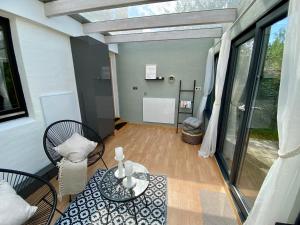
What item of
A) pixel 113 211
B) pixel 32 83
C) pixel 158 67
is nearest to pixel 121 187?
pixel 113 211

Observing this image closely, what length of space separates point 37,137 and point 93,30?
1853mm

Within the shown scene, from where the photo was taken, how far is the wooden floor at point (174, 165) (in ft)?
5.01

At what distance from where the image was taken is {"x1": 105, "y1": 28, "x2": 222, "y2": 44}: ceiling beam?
2.60 meters

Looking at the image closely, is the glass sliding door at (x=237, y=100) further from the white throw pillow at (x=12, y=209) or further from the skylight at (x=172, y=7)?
the white throw pillow at (x=12, y=209)

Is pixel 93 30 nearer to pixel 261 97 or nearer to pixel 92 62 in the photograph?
pixel 92 62

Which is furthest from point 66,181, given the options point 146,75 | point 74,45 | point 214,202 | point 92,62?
point 146,75

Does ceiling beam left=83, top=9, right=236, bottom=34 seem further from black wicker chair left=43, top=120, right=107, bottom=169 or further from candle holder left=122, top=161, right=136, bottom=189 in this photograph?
candle holder left=122, top=161, right=136, bottom=189

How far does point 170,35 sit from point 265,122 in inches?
90.4

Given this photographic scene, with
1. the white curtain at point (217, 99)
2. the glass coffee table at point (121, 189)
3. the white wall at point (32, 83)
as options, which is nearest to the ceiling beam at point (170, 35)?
the white curtain at point (217, 99)

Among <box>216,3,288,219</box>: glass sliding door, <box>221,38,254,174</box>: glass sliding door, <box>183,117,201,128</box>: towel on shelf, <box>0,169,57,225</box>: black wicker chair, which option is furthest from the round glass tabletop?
<box>183,117,201,128</box>: towel on shelf

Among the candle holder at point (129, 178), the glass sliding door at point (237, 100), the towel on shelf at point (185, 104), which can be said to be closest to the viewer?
the candle holder at point (129, 178)

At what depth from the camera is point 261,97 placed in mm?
1325

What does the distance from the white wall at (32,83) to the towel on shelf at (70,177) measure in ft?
1.82

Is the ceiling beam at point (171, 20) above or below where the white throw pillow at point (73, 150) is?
above
